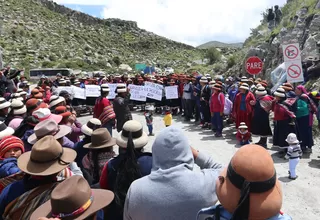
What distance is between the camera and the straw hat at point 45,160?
2570mm

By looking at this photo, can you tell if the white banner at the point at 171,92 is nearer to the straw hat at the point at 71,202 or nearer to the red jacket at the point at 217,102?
the red jacket at the point at 217,102

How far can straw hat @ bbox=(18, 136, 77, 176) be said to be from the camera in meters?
2.57

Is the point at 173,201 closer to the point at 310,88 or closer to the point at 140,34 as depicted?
the point at 310,88

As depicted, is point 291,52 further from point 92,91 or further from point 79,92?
point 79,92

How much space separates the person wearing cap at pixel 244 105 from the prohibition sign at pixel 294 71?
1.17 m

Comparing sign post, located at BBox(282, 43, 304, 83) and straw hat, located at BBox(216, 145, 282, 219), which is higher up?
sign post, located at BBox(282, 43, 304, 83)

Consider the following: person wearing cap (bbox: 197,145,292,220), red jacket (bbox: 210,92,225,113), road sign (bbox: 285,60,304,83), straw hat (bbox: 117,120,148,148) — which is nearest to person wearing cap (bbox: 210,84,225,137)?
red jacket (bbox: 210,92,225,113)

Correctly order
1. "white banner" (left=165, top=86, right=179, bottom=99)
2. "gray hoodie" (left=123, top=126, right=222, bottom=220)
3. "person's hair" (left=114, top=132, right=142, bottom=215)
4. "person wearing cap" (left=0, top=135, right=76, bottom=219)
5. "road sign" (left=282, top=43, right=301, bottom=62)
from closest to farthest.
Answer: "gray hoodie" (left=123, top=126, right=222, bottom=220) < "person wearing cap" (left=0, top=135, right=76, bottom=219) < "person's hair" (left=114, top=132, right=142, bottom=215) < "road sign" (left=282, top=43, right=301, bottom=62) < "white banner" (left=165, top=86, right=179, bottom=99)

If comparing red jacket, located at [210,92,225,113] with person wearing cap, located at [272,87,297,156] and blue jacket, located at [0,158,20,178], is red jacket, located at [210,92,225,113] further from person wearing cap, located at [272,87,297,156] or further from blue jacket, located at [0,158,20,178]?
blue jacket, located at [0,158,20,178]

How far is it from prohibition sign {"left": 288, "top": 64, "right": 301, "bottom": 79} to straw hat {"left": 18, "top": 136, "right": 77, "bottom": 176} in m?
7.55

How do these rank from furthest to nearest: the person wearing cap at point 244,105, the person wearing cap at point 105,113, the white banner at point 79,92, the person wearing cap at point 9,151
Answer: the white banner at point 79,92
the person wearing cap at point 244,105
the person wearing cap at point 105,113
the person wearing cap at point 9,151

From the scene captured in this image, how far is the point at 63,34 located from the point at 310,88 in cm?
4949

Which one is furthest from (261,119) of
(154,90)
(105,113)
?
(154,90)

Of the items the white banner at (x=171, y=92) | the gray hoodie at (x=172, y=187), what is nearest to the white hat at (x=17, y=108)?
the gray hoodie at (x=172, y=187)
